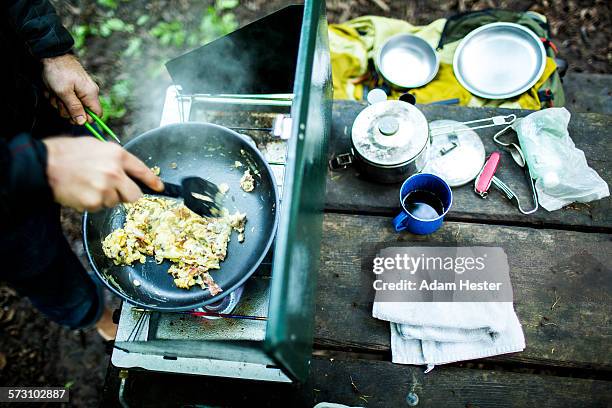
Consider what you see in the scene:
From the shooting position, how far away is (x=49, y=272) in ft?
6.48

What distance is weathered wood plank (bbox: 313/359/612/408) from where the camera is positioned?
1.81 metres

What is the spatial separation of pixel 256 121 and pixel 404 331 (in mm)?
1236

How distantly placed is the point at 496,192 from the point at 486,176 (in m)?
0.10

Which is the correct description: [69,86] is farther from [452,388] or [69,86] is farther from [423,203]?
[452,388]

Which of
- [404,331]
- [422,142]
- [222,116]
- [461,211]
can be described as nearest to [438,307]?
[404,331]

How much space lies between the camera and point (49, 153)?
4.90ft

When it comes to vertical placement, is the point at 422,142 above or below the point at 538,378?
above

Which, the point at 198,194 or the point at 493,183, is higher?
the point at 493,183

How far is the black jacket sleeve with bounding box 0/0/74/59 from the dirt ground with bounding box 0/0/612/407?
5.16ft

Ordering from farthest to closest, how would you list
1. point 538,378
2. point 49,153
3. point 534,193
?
point 534,193 → point 538,378 → point 49,153

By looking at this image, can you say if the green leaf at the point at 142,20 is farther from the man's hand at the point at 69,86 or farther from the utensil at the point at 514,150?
the utensil at the point at 514,150

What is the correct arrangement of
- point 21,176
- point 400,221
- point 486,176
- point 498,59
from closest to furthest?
point 21,176, point 400,221, point 486,176, point 498,59

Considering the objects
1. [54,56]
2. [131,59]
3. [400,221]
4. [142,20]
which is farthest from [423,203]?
[142,20]

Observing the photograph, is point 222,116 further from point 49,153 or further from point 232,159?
point 49,153
